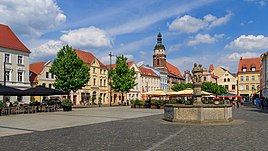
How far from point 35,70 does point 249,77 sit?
60075 millimetres

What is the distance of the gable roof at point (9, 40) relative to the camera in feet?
152

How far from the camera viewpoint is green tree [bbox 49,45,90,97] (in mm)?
44562

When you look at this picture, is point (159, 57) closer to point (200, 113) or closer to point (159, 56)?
point (159, 56)

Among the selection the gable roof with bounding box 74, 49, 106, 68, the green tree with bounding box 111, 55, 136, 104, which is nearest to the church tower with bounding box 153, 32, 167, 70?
the gable roof with bounding box 74, 49, 106, 68


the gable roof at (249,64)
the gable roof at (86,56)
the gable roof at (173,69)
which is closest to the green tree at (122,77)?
the gable roof at (86,56)

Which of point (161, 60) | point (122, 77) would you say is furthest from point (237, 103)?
point (161, 60)

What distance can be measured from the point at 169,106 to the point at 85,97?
46.9 meters

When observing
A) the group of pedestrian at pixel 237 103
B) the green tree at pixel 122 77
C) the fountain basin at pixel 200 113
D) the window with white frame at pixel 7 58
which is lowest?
the group of pedestrian at pixel 237 103

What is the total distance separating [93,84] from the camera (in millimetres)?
66062

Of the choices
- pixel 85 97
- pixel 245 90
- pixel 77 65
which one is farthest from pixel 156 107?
pixel 245 90

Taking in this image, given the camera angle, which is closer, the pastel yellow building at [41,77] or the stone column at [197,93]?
the stone column at [197,93]

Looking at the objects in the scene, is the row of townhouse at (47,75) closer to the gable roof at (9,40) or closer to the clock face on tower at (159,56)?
the gable roof at (9,40)

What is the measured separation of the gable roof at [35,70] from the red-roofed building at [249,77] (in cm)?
5686

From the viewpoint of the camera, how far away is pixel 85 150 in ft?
28.0
